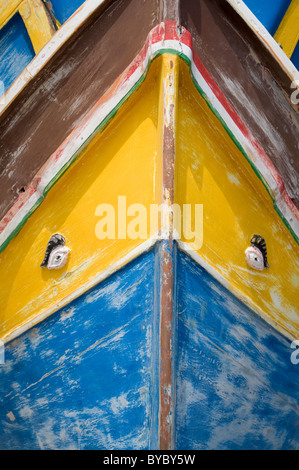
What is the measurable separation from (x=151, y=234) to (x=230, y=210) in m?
0.35

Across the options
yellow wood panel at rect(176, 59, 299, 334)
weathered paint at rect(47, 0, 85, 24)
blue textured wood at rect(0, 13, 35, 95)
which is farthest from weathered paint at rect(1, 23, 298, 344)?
weathered paint at rect(47, 0, 85, 24)

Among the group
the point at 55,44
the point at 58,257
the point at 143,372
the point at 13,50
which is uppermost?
the point at 13,50

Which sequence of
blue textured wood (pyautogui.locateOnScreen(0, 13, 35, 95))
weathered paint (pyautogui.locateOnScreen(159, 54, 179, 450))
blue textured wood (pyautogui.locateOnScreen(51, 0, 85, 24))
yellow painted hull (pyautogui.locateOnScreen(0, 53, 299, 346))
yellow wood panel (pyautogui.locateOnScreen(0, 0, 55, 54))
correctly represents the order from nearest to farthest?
1. weathered paint (pyautogui.locateOnScreen(159, 54, 179, 450))
2. yellow painted hull (pyautogui.locateOnScreen(0, 53, 299, 346))
3. yellow wood panel (pyautogui.locateOnScreen(0, 0, 55, 54))
4. blue textured wood (pyautogui.locateOnScreen(0, 13, 35, 95))
5. blue textured wood (pyautogui.locateOnScreen(51, 0, 85, 24))

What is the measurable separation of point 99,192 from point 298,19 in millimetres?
2322

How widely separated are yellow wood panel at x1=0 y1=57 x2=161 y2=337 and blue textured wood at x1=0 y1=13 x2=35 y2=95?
66.1 inches

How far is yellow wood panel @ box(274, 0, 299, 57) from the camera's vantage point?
11.0 ft

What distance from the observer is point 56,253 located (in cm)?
191

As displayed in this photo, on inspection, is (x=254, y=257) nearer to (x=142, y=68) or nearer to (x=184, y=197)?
(x=184, y=197)

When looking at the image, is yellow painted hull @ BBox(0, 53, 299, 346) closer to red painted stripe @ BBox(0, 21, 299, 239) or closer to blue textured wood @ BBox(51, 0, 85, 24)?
red painted stripe @ BBox(0, 21, 299, 239)

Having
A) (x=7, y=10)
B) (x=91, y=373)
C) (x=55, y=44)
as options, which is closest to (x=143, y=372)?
(x=91, y=373)

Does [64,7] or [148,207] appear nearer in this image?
[148,207]

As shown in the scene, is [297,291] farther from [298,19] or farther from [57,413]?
[298,19]

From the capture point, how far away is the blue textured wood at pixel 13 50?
3.31 meters

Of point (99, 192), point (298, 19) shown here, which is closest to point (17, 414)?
point (99, 192)
